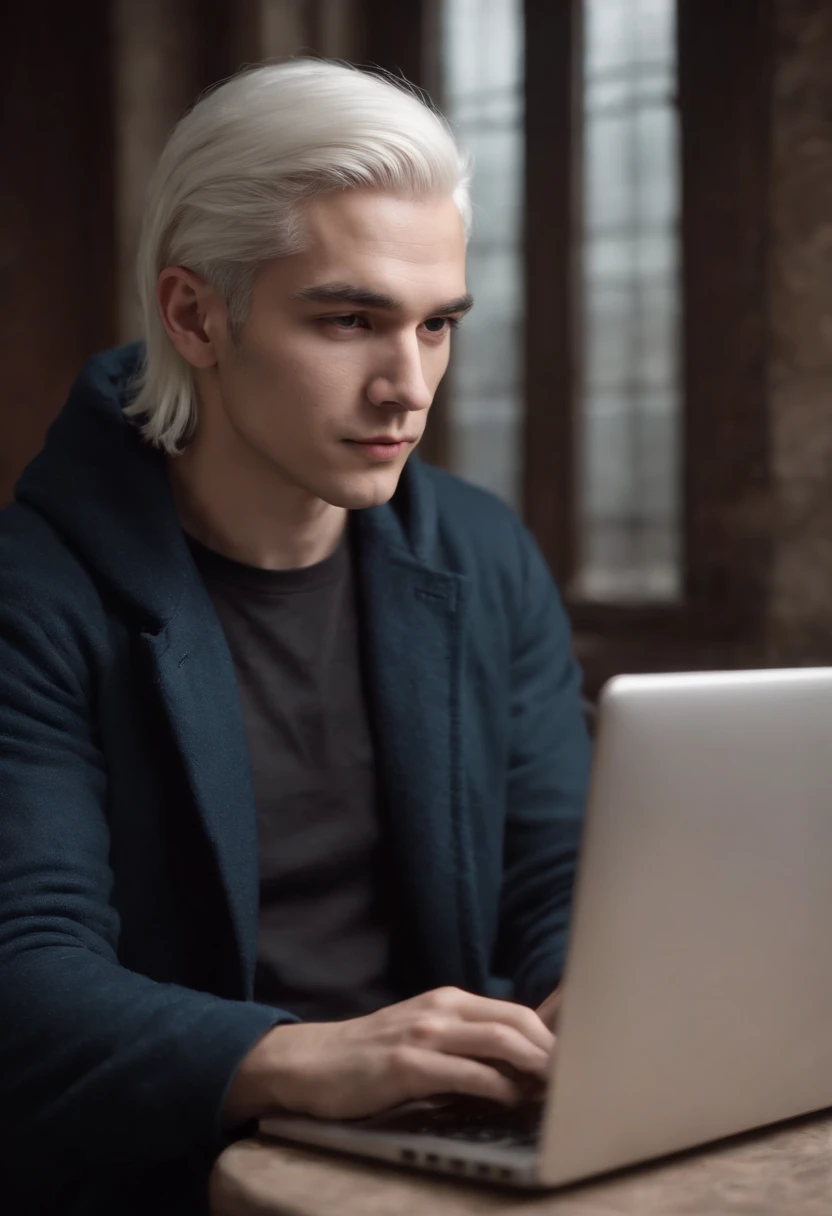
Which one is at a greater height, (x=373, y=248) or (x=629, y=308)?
(x=373, y=248)

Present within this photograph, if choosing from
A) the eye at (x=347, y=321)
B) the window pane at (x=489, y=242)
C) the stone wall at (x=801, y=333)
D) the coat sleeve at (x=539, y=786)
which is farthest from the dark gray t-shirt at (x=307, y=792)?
the window pane at (x=489, y=242)

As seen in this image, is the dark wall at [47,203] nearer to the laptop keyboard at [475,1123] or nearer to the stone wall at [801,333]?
the stone wall at [801,333]

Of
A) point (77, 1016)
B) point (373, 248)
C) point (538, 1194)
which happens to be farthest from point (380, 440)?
point (538, 1194)

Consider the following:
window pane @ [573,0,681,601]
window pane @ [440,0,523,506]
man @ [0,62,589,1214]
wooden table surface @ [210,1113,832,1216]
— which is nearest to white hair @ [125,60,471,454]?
man @ [0,62,589,1214]

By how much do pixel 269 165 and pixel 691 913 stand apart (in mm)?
916

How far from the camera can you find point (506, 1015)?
1.02 meters

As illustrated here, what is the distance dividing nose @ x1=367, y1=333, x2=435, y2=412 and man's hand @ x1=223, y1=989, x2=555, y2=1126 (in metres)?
0.63

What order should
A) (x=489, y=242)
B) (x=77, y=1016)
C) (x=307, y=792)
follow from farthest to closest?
(x=489, y=242) → (x=307, y=792) → (x=77, y=1016)

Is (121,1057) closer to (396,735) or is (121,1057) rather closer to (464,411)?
(396,735)

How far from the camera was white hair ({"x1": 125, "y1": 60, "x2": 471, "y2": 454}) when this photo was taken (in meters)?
1.48

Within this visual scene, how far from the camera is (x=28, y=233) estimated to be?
11.3ft

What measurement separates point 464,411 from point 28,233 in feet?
3.59

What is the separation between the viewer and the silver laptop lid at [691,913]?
867 millimetres

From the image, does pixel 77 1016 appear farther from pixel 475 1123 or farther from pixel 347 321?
pixel 347 321
